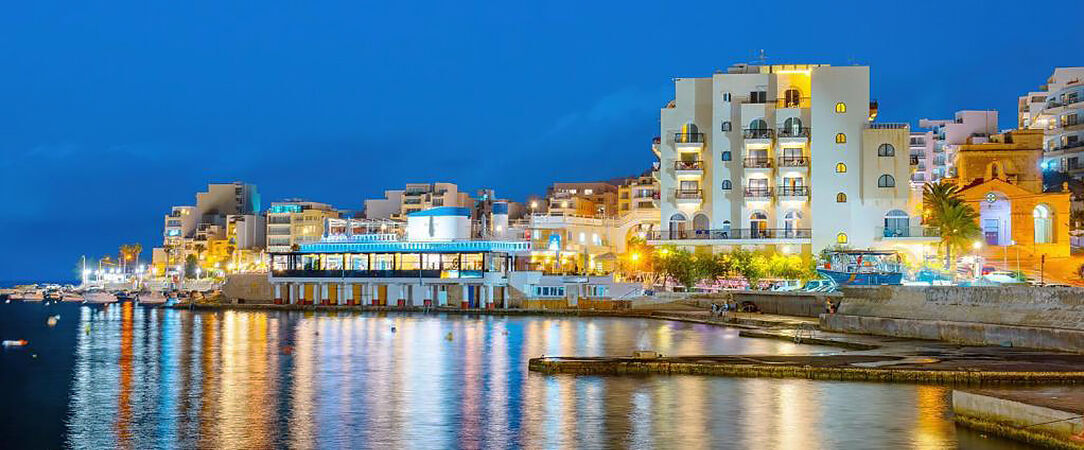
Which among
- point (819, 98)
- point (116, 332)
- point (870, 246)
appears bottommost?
point (116, 332)

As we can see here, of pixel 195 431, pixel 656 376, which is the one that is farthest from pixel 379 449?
pixel 656 376

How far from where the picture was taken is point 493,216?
93688 millimetres

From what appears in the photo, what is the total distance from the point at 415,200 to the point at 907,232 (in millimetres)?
90704

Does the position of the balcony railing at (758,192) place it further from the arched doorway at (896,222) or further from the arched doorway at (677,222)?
the arched doorway at (896,222)

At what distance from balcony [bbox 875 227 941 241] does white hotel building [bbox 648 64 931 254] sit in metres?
0.08

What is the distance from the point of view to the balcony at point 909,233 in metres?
75.0

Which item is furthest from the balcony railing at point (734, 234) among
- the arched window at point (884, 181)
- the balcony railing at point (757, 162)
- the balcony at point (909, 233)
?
the arched window at point (884, 181)

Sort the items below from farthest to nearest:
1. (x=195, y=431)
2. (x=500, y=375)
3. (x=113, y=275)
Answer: (x=113, y=275), (x=500, y=375), (x=195, y=431)

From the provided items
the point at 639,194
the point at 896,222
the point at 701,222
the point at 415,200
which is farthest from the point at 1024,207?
the point at 415,200

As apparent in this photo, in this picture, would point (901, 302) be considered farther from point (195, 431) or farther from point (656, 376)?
point (195, 431)

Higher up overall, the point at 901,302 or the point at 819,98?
the point at 819,98

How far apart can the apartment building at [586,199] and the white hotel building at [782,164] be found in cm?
4857

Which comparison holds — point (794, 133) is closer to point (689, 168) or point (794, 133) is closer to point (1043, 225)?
point (689, 168)

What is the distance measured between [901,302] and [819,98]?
3434 centimetres
